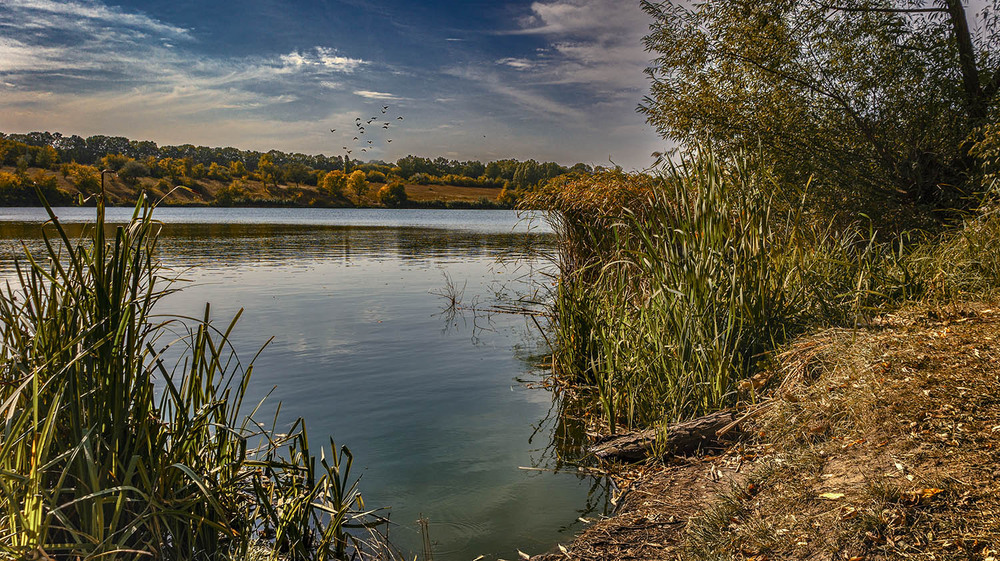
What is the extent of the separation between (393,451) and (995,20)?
39.7 ft

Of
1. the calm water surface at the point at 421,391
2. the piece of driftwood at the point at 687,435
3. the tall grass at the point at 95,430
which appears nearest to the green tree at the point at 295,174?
the calm water surface at the point at 421,391

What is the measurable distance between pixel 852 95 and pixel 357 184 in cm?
12383

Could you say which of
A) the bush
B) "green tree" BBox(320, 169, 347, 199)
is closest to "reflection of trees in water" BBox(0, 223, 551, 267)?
the bush

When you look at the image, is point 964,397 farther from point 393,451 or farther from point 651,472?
point 393,451

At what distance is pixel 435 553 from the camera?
462 cm

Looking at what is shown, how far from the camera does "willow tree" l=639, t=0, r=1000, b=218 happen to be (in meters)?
10.5

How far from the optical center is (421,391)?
353 inches

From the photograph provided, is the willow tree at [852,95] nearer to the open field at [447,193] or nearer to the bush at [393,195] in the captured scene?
the open field at [447,193]

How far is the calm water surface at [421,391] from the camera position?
17.4 ft

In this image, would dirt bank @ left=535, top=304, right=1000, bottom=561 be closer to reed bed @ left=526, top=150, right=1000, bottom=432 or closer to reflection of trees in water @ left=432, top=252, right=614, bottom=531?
reed bed @ left=526, top=150, right=1000, bottom=432

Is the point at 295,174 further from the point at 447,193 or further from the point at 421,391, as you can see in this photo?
the point at 421,391

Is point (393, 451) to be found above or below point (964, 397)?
below

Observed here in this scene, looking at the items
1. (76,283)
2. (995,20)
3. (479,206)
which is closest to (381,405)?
(76,283)

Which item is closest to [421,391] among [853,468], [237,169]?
[853,468]
